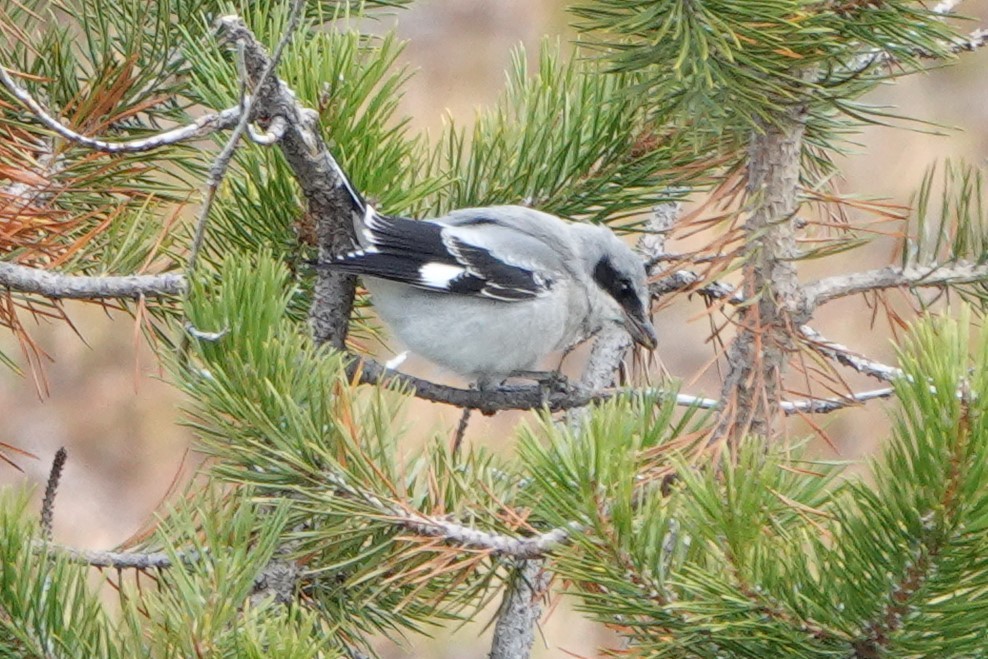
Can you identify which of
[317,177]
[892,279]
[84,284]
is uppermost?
[892,279]

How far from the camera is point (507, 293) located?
8.84 feet

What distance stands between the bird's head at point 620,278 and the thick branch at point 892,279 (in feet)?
1.84

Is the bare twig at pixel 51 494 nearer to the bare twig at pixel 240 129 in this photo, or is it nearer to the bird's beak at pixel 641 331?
the bare twig at pixel 240 129

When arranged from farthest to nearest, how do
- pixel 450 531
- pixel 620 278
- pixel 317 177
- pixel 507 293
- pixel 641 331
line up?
pixel 507 293, pixel 620 278, pixel 641 331, pixel 317 177, pixel 450 531

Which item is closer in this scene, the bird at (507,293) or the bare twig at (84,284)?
the bare twig at (84,284)

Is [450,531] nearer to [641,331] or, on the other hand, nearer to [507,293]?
[641,331]

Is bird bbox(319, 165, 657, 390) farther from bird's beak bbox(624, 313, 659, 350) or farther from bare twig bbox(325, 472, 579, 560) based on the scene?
bare twig bbox(325, 472, 579, 560)

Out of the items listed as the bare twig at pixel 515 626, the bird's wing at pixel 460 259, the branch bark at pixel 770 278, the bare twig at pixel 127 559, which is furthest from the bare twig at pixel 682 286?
the bare twig at pixel 127 559

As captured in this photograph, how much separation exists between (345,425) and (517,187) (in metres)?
0.81

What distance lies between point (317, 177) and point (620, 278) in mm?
1152

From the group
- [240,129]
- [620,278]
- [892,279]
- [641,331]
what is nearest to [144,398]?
[620,278]

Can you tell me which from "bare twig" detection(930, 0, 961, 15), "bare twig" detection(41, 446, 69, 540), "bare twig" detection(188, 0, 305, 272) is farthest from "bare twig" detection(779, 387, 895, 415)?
"bare twig" detection(41, 446, 69, 540)

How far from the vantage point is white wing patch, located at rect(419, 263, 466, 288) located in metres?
2.43

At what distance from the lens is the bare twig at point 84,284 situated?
59.2 inches
